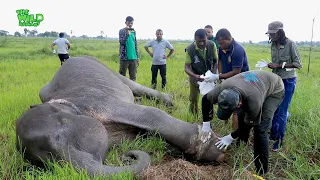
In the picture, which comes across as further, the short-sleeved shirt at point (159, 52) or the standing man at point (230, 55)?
the short-sleeved shirt at point (159, 52)

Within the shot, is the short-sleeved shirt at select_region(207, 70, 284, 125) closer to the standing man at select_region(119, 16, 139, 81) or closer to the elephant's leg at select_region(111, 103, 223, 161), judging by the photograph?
the elephant's leg at select_region(111, 103, 223, 161)

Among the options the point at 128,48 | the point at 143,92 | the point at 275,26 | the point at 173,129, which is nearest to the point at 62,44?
the point at 128,48

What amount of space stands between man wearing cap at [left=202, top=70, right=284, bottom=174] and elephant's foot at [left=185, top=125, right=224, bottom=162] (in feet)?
0.25

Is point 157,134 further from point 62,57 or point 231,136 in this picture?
point 62,57

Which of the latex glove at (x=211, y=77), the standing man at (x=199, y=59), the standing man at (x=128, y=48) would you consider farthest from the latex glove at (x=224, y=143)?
the standing man at (x=128, y=48)

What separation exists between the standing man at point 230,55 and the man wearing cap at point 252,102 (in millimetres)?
762

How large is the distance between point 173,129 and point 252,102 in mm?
968

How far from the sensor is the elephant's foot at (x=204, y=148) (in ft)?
11.5

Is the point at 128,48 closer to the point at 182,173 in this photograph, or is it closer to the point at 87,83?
the point at 87,83

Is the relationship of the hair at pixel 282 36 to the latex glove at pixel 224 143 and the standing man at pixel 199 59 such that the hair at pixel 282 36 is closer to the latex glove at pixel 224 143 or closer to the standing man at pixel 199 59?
the standing man at pixel 199 59

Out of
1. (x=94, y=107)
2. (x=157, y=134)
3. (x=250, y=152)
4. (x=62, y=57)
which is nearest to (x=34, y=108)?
(x=94, y=107)

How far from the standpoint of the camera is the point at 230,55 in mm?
→ 4375

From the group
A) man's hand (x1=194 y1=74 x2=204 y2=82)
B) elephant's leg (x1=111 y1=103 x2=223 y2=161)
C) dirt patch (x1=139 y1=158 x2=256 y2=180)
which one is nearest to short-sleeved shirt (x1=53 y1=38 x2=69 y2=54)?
man's hand (x1=194 y1=74 x2=204 y2=82)

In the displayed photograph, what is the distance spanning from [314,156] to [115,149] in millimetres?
2191
